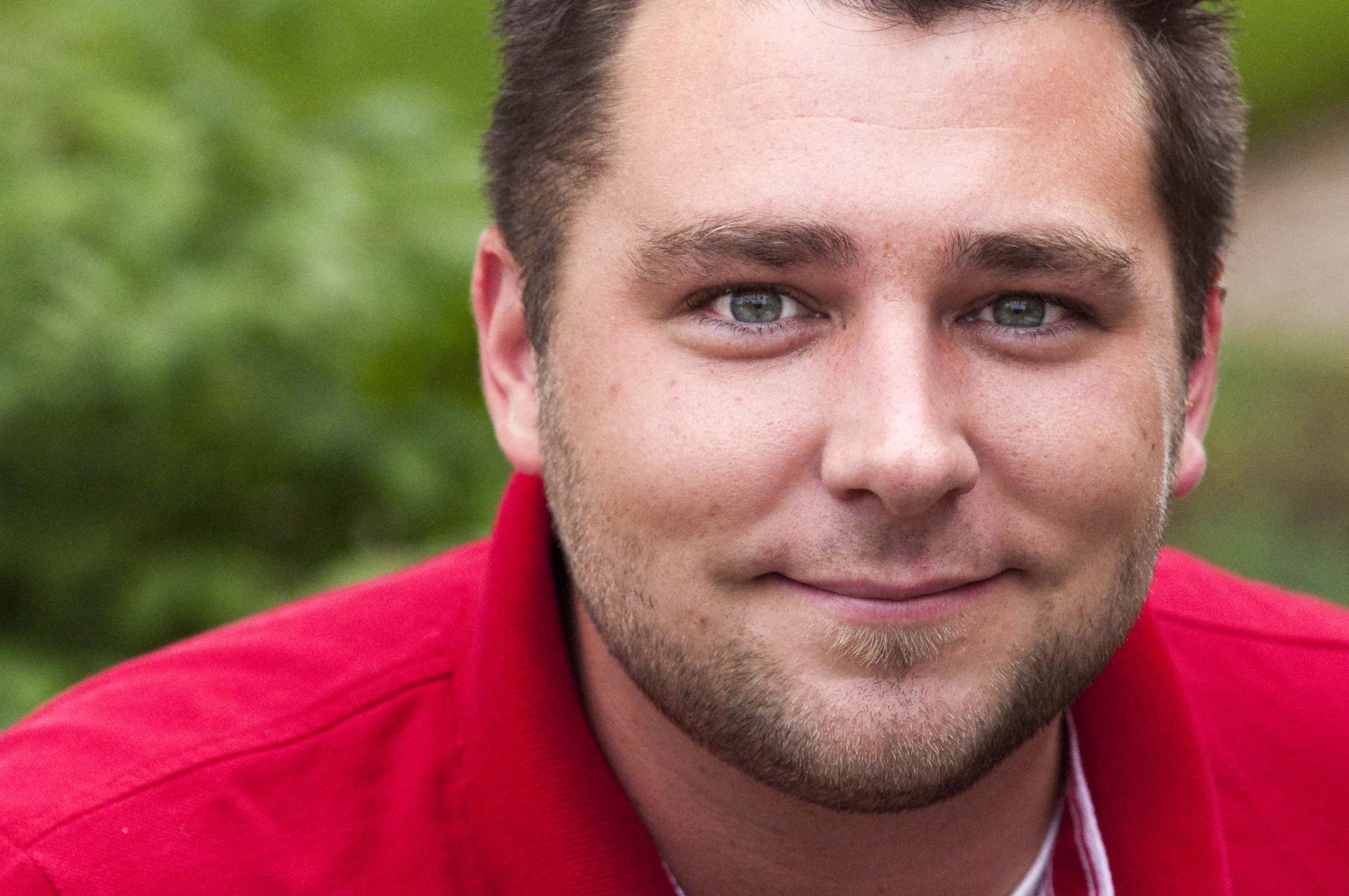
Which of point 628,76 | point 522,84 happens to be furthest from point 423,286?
point 628,76

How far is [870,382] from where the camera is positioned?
6.93 feet

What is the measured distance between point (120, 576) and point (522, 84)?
5.81 ft

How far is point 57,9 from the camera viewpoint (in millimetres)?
3820

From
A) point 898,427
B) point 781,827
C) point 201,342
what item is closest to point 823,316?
point 898,427

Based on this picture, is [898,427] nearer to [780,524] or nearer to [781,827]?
[780,524]

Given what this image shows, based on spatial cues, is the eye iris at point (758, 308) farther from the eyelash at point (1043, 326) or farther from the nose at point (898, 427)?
the eyelash at point (1043, 326)

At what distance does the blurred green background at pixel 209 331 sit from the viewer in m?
3.55

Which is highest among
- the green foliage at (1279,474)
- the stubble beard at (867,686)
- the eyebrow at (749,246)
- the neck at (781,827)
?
the eyebrow at (749,246)

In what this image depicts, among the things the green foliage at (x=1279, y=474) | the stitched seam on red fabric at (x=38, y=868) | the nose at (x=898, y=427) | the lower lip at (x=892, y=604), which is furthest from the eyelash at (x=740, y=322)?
the green foliage at (x=1279, y=474)

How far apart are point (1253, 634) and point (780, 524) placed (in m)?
1.35

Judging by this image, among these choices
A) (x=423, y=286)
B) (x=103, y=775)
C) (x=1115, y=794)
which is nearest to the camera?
(x=103, y=775)

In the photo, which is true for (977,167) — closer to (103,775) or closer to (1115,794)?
(1115,794)

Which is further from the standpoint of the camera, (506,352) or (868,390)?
(506,352)

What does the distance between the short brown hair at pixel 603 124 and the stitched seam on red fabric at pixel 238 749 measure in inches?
23.4
